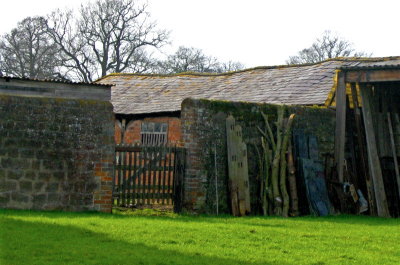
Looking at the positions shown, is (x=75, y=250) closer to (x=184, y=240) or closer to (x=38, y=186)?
(x=184, y=240)

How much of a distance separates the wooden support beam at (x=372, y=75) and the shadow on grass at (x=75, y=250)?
820 centimetres

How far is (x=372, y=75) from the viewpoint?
1506 centimetres

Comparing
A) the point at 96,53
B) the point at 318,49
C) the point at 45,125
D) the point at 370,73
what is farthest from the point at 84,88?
the point at 318,49

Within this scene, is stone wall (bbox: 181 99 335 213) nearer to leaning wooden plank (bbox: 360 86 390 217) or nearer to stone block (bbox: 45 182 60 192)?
leaning wooden plank (bbox: 360 86 390 217)

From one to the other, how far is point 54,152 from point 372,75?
7.38 m

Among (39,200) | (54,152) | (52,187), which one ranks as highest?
(54,152)

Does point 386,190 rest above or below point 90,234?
above

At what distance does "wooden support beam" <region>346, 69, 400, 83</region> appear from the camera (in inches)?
584

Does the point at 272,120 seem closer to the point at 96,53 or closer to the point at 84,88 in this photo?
the point at 84,88

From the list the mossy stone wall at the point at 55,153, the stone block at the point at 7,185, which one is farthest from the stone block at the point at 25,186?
the stone block at the point at 7,185

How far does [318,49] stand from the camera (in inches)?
2079

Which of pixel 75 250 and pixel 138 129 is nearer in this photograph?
pixel 75 250

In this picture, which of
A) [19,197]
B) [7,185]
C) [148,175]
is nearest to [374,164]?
[148,175]

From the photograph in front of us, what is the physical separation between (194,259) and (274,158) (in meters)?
7.14
